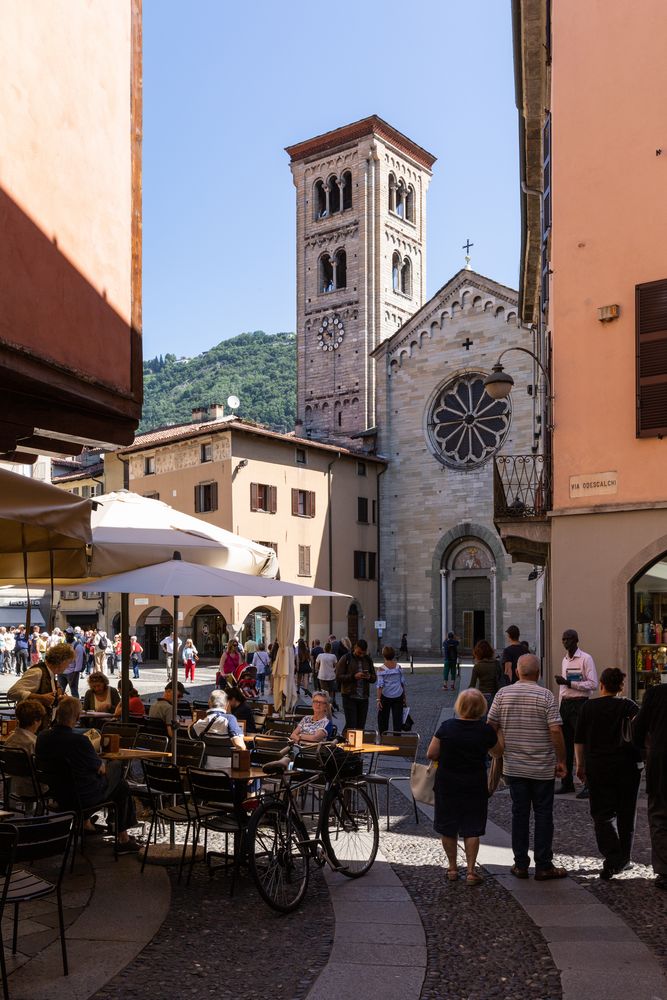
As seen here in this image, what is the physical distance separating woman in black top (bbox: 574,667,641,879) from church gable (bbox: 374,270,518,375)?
35.2 m

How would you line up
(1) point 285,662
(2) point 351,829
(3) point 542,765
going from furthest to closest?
(1) point 285,662, (2) point 351,829, (3) point 542,765

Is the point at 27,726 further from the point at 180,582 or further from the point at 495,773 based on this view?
the point at 495,773

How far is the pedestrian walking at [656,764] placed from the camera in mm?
7023

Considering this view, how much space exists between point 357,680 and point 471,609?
88.7 feet

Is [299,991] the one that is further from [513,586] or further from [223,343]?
[223,343]

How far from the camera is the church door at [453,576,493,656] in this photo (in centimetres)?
4112

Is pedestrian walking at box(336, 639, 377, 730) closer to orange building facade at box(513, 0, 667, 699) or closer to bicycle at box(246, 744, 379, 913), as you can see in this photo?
orange building facade at box(513, 0, 667, 699)

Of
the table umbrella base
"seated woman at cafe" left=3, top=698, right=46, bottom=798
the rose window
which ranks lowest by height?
the table umbrella base

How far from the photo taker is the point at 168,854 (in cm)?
784

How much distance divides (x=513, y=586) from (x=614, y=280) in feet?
91.2

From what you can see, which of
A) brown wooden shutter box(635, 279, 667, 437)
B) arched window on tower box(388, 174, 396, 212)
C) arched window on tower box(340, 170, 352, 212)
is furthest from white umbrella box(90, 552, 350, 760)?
arched window on tower box(388, 174, 396, 212)

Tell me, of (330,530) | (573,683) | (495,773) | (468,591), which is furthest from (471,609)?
(495,773)

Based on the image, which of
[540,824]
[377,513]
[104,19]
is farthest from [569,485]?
[377,513]

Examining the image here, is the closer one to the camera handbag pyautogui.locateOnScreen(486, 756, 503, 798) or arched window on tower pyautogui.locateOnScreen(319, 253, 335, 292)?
handbag pyautogui.locateOnScreen(486, 756, 503, 798)
